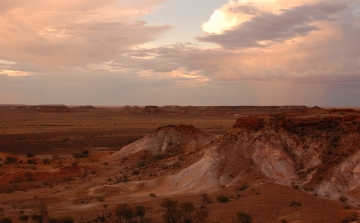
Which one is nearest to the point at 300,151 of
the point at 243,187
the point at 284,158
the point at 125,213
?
the point at 284,158

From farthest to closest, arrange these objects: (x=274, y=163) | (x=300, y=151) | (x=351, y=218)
→ (x=300, y=151) < (x=274, y=163) < (x=351, y=218)

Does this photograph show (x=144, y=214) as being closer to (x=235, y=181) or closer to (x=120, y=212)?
(x=120, y=212)

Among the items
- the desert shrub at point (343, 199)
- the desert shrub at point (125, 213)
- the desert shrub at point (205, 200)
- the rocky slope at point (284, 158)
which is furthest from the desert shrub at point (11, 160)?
the desert shrub at point (343, 199)

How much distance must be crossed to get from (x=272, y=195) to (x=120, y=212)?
23.7 feet

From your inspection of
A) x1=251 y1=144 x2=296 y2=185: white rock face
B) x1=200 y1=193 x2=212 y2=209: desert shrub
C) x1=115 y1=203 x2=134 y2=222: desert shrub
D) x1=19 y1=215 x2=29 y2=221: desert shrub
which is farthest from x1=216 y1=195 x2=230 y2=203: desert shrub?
x1=19 y1=215 x2=29 y2=221: desert shrub

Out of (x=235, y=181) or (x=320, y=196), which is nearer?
(x=320, y=196)

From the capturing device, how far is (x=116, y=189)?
23.4m

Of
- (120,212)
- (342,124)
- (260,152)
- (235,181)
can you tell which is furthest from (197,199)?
(342,124)

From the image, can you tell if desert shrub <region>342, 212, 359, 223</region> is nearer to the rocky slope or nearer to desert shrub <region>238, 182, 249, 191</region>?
the rocky slope

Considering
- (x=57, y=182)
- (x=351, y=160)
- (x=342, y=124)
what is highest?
(x=342, y=124)

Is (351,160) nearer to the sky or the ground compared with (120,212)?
nearer to the sky

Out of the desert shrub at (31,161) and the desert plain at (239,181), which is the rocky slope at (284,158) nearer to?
the desert plain at (239,181)

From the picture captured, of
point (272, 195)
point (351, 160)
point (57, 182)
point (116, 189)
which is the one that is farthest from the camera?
point (57, 182)

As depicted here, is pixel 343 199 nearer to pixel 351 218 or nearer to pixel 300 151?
pixel 351 218
